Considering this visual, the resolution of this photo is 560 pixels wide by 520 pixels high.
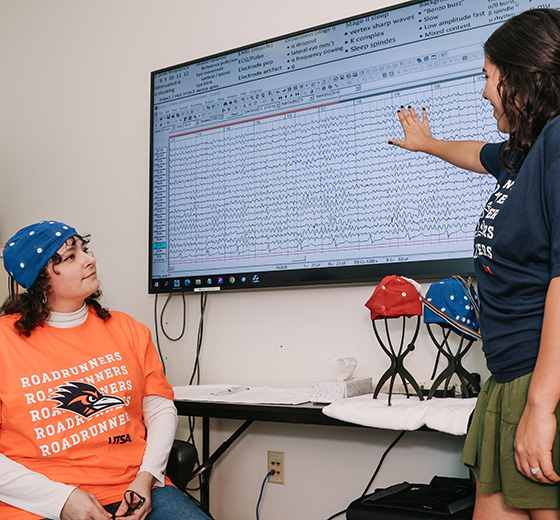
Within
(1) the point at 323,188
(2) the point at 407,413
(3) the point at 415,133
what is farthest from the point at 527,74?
(1) the point at 323,188

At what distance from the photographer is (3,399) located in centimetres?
144

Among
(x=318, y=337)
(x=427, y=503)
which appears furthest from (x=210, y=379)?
(x=427, y=503)

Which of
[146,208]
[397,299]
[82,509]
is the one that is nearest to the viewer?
[82,509]

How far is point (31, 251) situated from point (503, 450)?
1.26m

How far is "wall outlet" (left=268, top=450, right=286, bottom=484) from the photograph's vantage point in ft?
7.42

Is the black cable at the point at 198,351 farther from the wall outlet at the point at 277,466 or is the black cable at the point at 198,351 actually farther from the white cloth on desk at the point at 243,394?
the wall outlet at the point at 277,466

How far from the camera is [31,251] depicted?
1.62 meters

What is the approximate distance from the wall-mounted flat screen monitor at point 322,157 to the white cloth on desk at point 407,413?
1.58 feet

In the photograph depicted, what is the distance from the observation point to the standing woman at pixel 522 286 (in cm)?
91

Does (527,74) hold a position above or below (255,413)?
above

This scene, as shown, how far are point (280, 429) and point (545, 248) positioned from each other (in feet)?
5.06

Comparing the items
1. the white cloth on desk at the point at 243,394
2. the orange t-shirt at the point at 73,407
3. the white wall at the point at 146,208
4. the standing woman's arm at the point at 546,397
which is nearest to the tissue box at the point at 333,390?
the white cloth on desk at the point at 243,394

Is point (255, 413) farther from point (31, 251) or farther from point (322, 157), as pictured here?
point (322, 157)

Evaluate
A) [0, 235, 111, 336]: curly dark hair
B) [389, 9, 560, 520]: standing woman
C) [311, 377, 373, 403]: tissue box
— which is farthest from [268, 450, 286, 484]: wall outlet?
[389, 9, 560, 520]: standing woman
